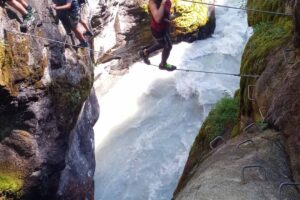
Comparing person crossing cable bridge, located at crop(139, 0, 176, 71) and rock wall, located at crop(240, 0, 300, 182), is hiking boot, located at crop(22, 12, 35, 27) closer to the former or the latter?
person crossing cable bridge, located at crop(139, 0, 176, 71)

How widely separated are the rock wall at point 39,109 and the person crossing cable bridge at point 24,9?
0.40 feet

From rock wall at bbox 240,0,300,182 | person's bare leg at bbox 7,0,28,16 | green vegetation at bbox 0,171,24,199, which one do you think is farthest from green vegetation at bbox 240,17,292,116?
green vegetation at bbox 0,171,24,199

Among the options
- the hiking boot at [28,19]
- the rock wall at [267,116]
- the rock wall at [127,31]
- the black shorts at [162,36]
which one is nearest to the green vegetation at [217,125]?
the rock wall at [267,116]

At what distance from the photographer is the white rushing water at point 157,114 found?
11.8 m

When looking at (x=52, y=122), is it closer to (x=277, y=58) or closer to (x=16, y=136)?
(x=16, y=136)

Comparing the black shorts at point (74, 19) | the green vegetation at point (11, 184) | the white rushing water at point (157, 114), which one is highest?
the black shorts at point (74, 19)

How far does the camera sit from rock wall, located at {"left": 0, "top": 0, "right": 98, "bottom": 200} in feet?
26.9

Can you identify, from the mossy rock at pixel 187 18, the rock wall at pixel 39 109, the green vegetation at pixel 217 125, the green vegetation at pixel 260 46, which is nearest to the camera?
the green vegetation at pixel 260 46

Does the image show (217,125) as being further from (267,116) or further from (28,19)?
(28,19)

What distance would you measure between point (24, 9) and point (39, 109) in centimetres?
211

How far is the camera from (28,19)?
27.8 ft

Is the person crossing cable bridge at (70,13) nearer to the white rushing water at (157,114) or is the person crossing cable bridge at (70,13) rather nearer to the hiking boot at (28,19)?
the hiking boot at (28,19)

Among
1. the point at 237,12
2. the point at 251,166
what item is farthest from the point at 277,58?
the point at 237,12

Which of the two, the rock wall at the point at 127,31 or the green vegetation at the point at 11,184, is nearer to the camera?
the green vegetation at the point at 11,184
